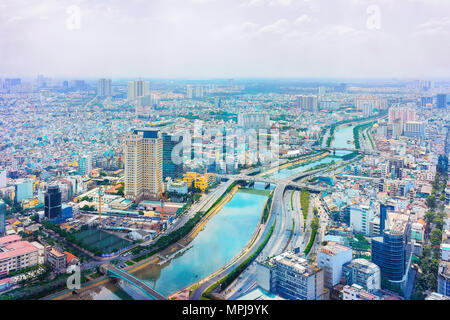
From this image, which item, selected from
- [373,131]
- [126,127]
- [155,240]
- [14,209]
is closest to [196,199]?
[155,240]

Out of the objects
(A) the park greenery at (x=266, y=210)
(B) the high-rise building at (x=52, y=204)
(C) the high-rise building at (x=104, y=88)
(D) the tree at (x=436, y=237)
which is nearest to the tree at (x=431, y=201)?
(D) the tree at (x=436, y=237)

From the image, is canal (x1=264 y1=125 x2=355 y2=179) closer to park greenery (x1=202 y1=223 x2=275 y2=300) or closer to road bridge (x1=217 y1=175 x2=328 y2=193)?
road bridge (x1=217 y1=175 x2=328 y2=193)

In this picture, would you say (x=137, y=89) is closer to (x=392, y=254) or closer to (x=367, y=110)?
(x=392, y=254)

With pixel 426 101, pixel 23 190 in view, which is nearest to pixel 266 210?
pixel 23 190

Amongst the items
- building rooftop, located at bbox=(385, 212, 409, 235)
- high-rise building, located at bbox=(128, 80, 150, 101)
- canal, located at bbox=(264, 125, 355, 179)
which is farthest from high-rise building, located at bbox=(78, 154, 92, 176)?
building rooftop, located at bbox=(385, 212, 409, 235)

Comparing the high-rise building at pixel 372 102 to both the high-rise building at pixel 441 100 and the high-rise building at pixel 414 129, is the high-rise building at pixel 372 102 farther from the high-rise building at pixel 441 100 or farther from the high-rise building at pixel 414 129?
the high-rise building at pixel 441 100
